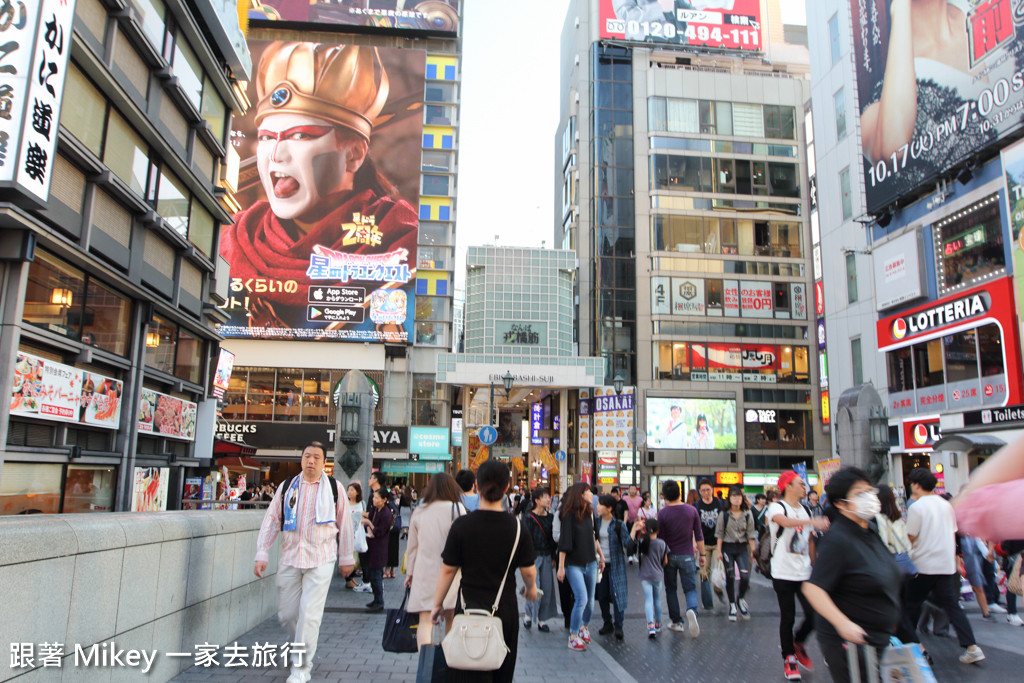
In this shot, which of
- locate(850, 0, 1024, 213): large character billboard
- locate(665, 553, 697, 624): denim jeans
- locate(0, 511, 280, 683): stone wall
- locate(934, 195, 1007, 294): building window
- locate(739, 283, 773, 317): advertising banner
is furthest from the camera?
locate(739, 283, 773, 317): advertising banner

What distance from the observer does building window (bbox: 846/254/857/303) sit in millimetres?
39156

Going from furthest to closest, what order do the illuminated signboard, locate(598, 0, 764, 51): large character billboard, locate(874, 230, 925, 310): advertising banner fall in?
locate(598, 0, 764, 51): large character billboard < the illuminated signboard < locate(874, 230, 925, 310): advertising banner

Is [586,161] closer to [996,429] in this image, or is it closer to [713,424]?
[713,424]

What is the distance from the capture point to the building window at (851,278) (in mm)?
39156

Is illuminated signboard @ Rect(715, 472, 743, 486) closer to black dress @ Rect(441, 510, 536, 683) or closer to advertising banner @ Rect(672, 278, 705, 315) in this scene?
advertising banner @ Rect(672, 278, 705, 315)

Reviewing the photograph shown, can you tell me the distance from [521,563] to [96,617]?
2869 millimetres

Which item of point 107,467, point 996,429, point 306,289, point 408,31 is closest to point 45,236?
point 107,467

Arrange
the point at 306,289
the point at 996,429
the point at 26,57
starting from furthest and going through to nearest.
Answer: the point at 306,289 < the point at 996,429 < the point at 26,57

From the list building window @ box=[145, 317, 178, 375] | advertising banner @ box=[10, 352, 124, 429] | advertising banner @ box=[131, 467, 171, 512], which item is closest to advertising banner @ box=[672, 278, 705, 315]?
building window @ box=[145, 317, 178, 375]

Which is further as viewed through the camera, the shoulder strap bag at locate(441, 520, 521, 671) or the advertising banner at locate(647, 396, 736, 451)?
the advertising banner at locate(647, 396, 736, 451)

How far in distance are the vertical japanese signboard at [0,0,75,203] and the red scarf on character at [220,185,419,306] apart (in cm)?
3645

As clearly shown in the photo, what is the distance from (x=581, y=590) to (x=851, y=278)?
35900 mm

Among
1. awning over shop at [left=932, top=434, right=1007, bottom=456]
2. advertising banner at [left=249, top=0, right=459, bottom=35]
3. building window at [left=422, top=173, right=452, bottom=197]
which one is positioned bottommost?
awning over shop at [left=932, top=434, right=1007, bottom=456]

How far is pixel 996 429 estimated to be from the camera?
27.4m
